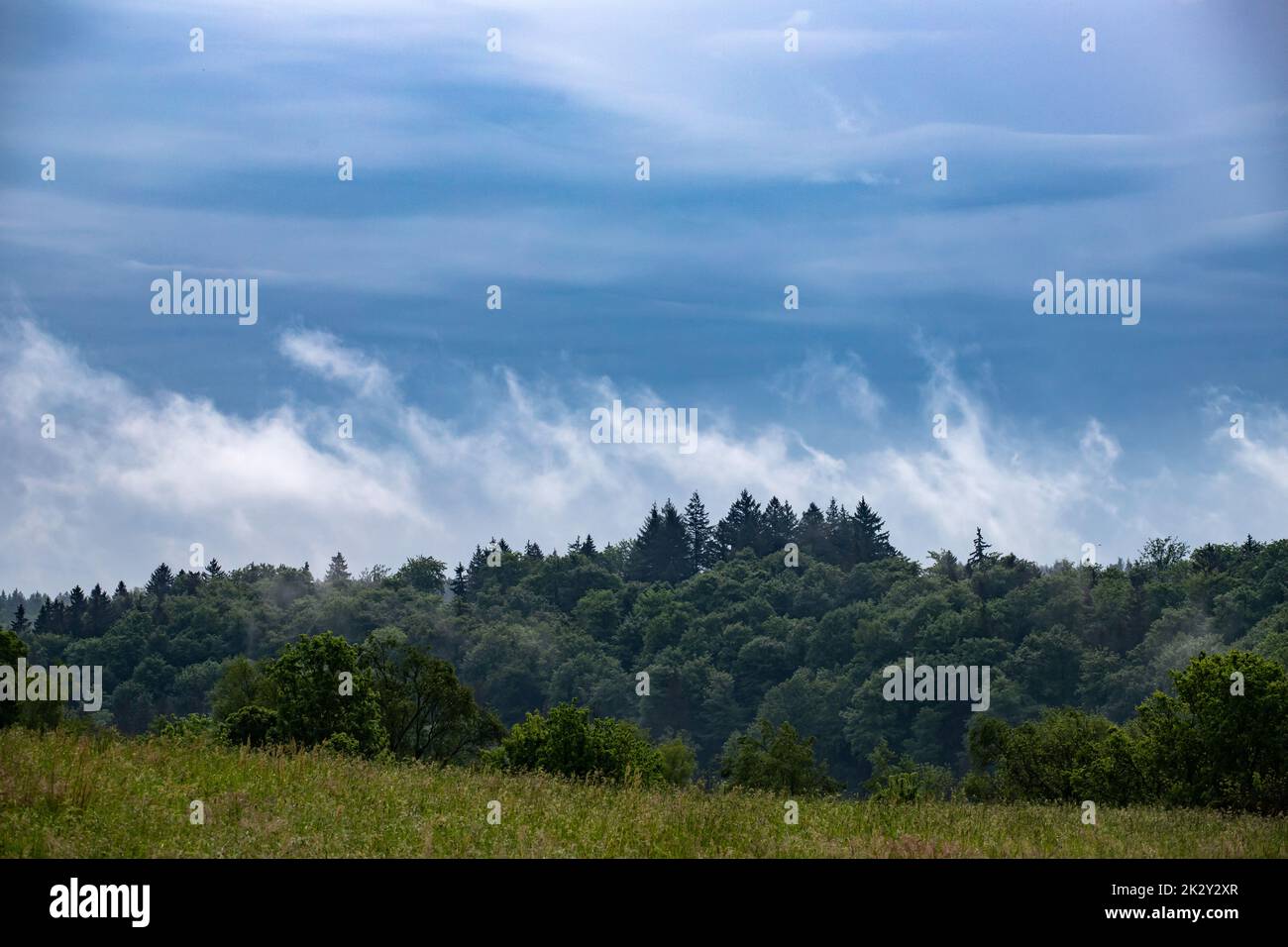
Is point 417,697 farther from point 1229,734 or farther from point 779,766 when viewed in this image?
point 779,766

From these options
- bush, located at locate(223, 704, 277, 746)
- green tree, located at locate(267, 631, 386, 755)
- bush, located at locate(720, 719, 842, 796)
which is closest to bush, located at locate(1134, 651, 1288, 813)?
green tree, located at locate(267, 631, 386, 755)

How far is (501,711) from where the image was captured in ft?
644

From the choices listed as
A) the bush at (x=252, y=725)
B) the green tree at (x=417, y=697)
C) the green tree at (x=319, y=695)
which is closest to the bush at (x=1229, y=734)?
the green tree at (x=319, y=695)

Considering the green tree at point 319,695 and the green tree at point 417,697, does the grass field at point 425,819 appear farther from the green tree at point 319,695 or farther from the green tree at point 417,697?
the green tree at point 417,697

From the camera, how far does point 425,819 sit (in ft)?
53.9

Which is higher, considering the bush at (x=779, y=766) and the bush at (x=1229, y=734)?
the bush at (x=1229, y=734)

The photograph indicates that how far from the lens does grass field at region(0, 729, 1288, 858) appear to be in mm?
14688

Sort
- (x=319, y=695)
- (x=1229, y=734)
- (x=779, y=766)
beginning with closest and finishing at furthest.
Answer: (x=1229, y=734), (x=319, y=695), (x=779, y=766)

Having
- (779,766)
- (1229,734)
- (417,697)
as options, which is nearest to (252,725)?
(417,697)

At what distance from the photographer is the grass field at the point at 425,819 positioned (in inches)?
578

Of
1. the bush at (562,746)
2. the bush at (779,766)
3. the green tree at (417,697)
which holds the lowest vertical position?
the bush at (779,766)
